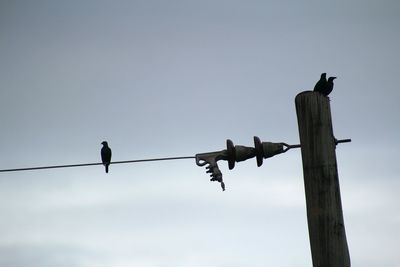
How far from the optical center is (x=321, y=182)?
338cm

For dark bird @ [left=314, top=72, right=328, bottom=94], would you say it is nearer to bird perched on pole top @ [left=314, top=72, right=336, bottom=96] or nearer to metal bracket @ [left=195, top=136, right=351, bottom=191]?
bird perched on pole top @ [left=314, top=72, right=336, bottom=96]

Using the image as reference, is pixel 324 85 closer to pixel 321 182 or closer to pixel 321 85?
pixel 321 85

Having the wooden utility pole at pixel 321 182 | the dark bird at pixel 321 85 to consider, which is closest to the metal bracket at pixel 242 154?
the wooden utility pole at pixel 321 182

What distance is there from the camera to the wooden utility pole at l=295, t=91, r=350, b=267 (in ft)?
10.8

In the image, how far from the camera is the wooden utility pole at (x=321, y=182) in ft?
10.8

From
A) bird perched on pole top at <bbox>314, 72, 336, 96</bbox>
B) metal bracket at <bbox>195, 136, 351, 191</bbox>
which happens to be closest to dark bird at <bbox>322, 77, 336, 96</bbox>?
bird perched on pole top at <bbox>314, 72, 336, 96</bbox>

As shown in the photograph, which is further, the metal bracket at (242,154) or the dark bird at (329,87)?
the dark bird at (329,87)

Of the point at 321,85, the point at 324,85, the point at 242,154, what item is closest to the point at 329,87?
the point at 324,85

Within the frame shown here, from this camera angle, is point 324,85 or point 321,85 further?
point 324,85

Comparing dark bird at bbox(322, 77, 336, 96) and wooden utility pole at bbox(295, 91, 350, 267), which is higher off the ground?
dark bird at bbox(322, 77, 336, 96)

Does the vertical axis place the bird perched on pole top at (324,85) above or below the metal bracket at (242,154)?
above

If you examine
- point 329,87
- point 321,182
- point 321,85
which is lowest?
point 321,182

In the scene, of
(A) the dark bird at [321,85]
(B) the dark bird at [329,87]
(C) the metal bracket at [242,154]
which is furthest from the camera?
(B) the dark bird at [329,87]

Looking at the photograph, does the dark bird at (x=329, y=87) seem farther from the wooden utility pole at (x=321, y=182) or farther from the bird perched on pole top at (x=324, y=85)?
the wooden utility pole at (x=321, y=182)
